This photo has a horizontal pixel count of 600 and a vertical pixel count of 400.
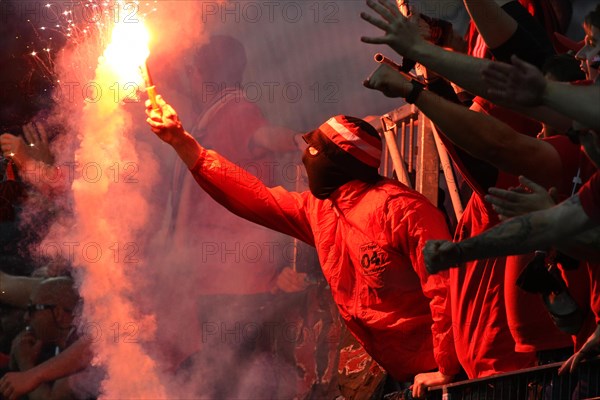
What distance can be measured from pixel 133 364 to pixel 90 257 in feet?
3.15

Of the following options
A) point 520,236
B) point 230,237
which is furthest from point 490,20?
point 230,237

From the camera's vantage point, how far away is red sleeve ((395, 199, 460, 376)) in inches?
197

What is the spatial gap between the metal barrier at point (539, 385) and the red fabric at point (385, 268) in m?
0.84

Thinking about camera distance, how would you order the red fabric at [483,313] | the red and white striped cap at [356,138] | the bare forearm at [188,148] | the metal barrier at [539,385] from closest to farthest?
the metal barrier at [539,385]
the red fabric at [483,313]
the red and white striped cap at [356,138]
the bare forearm at [188,148]

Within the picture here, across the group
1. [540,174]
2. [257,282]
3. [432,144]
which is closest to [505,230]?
[540,174]

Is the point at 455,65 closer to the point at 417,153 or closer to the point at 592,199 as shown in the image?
the point at 592,199

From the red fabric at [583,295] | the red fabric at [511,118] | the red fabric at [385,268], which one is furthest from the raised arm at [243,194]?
the red fabric at [583,295]

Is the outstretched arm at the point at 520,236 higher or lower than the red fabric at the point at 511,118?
lower

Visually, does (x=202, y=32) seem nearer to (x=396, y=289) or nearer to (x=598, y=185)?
(x=396, y=289)

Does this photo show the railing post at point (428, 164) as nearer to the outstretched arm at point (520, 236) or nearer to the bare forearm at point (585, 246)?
the bare forearm at point (585, 246)

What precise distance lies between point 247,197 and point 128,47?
1.12 m

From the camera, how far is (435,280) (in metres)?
5.18

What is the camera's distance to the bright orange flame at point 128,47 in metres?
6.10

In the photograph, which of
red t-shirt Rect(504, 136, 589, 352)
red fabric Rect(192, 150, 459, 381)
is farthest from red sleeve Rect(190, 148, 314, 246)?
red t-shirt Rect(504, 136, 589, 352)
